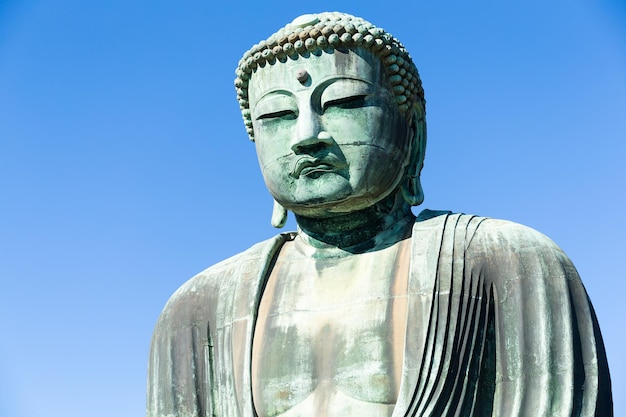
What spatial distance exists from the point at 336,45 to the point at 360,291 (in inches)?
92.6

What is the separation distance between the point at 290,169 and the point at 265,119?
0.61m

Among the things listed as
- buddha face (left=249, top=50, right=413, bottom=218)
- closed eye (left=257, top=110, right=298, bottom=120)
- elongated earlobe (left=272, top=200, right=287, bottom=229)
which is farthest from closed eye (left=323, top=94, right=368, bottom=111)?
elongated earlobe (left=272, top=200, right=287, bottom=229)

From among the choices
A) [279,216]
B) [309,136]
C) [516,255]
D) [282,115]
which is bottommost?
[516,255]

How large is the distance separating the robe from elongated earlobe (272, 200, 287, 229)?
42cm

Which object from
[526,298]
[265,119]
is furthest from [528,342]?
[265,119]

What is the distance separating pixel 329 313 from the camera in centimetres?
1451

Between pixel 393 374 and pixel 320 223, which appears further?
pixel 320 223

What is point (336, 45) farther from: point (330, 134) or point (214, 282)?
point (214, 282)

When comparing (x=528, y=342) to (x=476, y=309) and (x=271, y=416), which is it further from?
(x=271, y=416)

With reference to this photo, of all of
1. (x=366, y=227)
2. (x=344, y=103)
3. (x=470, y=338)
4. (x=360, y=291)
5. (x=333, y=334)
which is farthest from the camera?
(x=366, y=227)

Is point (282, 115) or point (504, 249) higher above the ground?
point (282, 115)

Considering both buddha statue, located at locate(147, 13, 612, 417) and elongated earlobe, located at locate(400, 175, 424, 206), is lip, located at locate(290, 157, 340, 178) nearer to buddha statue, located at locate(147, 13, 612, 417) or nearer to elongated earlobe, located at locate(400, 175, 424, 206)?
buddha statue, located at locate(147, 13, 612, 417)

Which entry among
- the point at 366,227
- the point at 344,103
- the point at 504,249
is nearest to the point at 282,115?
the point at 344,103

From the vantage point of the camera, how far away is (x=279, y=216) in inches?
608
